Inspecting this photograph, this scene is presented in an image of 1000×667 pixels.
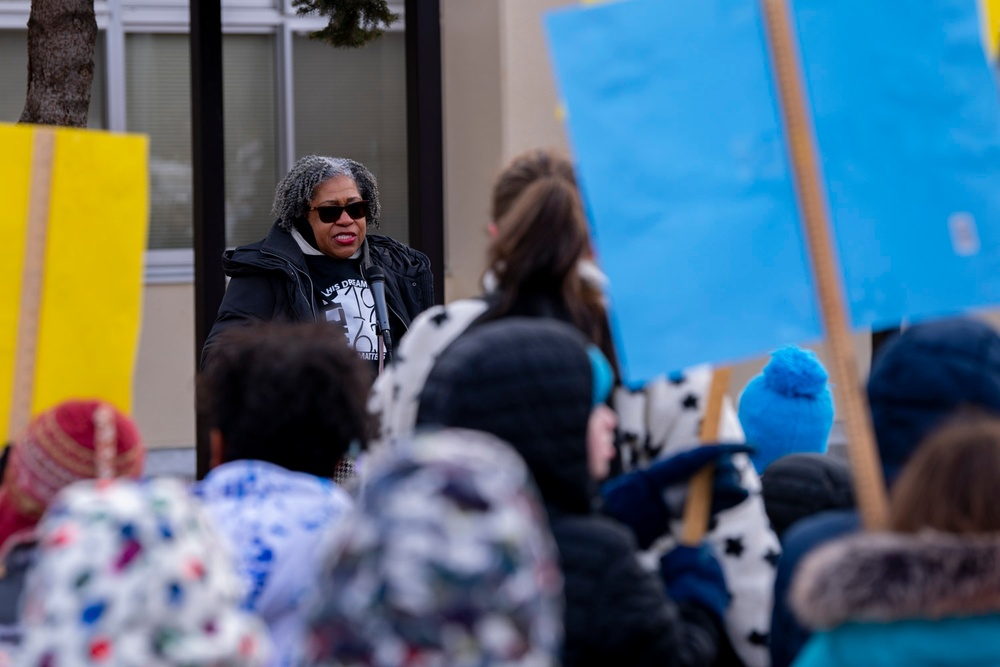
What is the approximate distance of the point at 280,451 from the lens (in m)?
2.39

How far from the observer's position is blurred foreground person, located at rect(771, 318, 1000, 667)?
2273 millimetres

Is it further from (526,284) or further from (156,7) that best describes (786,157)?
(156,7)

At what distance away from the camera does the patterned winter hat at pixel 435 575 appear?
157cm

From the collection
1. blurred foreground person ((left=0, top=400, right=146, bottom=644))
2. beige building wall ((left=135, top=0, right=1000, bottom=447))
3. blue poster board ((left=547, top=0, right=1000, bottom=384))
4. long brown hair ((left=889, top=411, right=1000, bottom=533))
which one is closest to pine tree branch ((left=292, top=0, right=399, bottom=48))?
beige building wall ((left=135, top=0, right=1000, bottom=447))

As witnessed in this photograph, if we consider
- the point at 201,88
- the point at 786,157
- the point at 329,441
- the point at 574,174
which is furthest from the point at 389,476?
the point at 201,88

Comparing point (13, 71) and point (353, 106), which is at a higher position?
point (13, 71)

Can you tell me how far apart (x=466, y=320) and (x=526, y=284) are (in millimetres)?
180

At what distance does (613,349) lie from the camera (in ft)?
8.70

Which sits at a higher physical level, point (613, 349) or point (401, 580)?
point (613, 349)

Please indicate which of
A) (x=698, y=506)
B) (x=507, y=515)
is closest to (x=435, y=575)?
(x=507, y=515)

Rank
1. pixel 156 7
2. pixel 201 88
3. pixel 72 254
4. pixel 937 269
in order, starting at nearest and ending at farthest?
pixel 937 269 < pixel 72 254 < pixel 201 88 < pixel 156 7

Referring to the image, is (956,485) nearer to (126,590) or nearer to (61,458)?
(126,590)

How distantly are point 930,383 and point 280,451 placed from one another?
40.7 inches

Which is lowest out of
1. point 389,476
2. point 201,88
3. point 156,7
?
point 389,476
